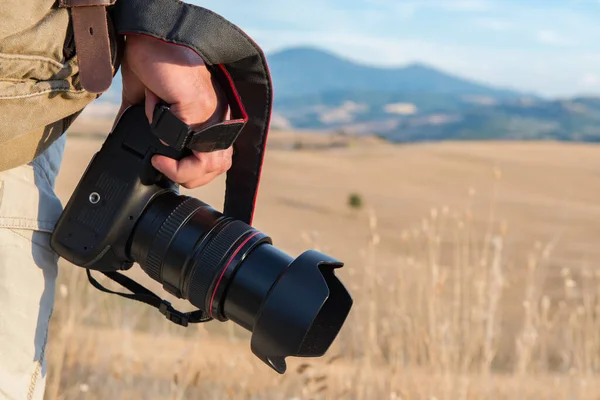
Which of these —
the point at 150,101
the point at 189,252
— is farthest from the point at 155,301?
the point at 150,101

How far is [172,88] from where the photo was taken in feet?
4.54

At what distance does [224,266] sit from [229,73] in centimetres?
40

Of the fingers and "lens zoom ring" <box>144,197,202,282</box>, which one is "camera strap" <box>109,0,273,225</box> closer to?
the fingers

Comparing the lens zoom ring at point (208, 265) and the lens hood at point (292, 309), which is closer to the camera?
the lens hood at point (292, 309)

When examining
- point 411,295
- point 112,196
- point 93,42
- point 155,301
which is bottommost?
point 411,295

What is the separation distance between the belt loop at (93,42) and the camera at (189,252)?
8.0 inches

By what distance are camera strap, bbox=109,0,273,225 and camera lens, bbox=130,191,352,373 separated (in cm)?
11

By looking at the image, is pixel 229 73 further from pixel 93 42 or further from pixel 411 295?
pixel 411 295

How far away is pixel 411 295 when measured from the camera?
229 inches

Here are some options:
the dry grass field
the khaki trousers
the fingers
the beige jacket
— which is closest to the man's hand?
the fingers

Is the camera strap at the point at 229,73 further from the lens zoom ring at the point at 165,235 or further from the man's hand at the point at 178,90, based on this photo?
the lens zoom ring at the point at 165,235

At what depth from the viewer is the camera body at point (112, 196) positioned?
1.48m

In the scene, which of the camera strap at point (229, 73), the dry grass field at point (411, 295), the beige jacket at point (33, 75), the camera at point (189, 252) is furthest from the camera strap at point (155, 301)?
the dry grass field at point (411, 295)

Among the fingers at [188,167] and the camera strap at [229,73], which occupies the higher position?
the camera strap at [229,73]
